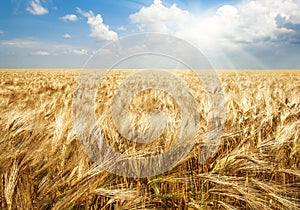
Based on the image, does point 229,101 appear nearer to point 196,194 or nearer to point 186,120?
point 186,120

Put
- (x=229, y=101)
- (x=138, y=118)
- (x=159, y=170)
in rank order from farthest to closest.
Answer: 1. (x=229, y=101)
2. (x=138, y=118)
3. (x=159, y=170)

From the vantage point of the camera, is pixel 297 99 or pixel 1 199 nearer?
pixel 1 199

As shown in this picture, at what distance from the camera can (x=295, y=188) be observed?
1.71 meters

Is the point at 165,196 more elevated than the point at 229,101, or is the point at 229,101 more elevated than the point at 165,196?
the point at 229,101

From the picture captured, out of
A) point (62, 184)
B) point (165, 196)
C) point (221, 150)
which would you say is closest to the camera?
point (62, 184)

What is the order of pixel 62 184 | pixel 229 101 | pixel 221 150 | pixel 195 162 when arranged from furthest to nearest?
pixel 229 101 < pixel 221 150 < pixel 195 162 < pixel 62 184

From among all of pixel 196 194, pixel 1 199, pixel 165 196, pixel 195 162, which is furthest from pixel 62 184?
pixel 195 162

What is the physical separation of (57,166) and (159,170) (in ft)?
1.75

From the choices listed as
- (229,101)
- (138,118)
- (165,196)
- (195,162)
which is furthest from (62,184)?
(229,101)

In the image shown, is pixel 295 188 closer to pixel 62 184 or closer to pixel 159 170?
pixel 159 170

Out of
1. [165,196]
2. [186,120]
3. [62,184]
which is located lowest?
[165,196]

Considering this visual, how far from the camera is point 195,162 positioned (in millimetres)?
1879

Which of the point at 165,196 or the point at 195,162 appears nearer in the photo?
the point at 165,196

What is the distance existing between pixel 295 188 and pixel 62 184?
1.30 meters
